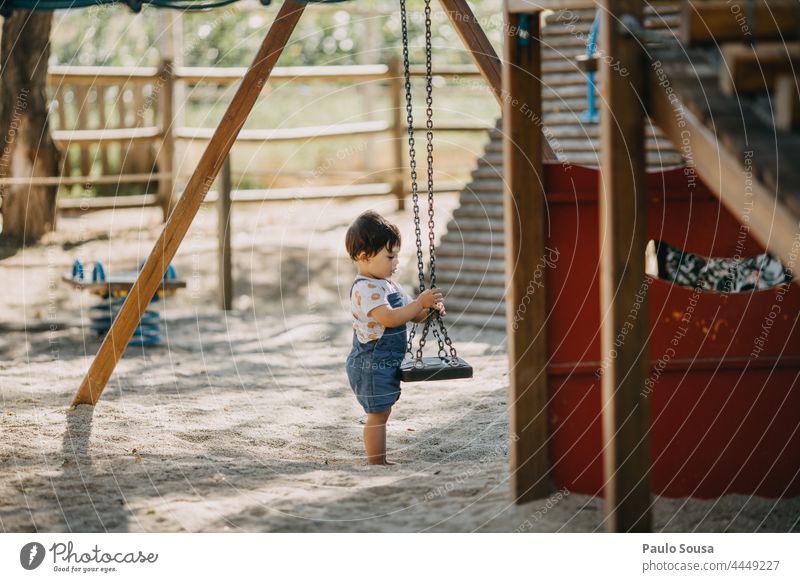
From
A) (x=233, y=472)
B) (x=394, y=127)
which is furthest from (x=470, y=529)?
(x=394, y=127)

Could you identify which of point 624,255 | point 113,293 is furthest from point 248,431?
point 624,255

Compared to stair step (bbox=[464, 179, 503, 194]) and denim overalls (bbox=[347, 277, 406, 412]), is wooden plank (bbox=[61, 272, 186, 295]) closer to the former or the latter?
stair step (bbox=[464, 179, 503, 194])

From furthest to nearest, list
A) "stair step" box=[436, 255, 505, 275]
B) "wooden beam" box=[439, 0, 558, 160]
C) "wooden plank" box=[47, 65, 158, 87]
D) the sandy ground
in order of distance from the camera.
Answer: "wooden plank" box=[47, 65, 158, 87]
"stair step" box=[436, 255, 505, 275]
"wooden beam" box=[439, 0, 558, 160]
the sandy ground

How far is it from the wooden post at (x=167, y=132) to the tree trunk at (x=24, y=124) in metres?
1.25

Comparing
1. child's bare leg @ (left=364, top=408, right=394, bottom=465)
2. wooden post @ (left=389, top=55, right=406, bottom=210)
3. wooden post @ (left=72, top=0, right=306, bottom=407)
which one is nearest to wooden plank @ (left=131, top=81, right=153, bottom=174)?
wooden post @ (left=389, top=55, right=406, bottom=210)

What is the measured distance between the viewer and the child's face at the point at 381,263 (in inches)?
189

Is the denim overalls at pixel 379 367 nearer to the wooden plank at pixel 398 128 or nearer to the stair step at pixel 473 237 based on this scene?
the stair step at pixel 473 237

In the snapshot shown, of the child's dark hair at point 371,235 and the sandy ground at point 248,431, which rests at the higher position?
the child's dark hair at point 371,235

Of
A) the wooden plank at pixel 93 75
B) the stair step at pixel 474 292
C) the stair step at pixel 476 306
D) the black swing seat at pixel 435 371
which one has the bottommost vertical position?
the stair step at pixel 476 306

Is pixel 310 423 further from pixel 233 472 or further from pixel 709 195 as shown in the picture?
pixel 709 195

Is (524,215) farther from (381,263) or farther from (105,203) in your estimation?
(105,203)

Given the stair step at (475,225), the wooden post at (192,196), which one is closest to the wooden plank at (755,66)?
the wooden post at (192,196)

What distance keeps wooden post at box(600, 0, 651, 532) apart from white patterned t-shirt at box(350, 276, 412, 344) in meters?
1.67

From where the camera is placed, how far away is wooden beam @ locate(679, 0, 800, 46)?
318 cm
